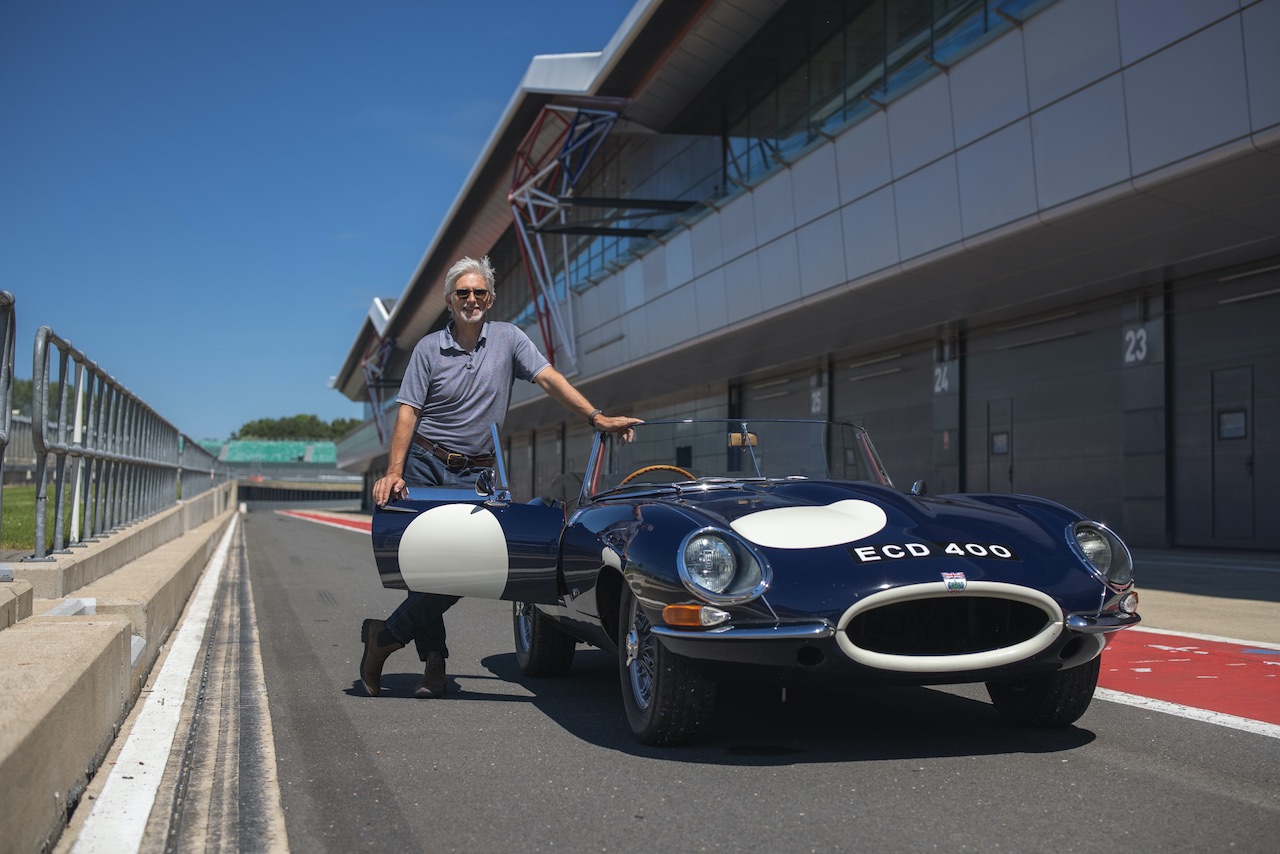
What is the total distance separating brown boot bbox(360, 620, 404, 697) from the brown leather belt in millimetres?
773

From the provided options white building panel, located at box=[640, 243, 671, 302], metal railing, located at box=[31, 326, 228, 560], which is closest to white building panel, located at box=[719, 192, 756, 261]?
white building panel, located at box=[640, 243, 671, 302]

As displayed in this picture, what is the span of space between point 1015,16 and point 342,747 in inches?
550

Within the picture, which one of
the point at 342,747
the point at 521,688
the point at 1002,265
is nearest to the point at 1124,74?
the point at 1002,265

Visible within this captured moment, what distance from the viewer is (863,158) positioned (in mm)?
19328

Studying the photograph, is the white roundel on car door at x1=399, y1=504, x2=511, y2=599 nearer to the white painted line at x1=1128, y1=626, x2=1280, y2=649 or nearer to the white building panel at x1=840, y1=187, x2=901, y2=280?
the white painted line at x1=1128, y1=626, x2=1280, y2=649

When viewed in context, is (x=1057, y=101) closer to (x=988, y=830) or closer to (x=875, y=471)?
(x=875, y=471)

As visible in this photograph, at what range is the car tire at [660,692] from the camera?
415 cm

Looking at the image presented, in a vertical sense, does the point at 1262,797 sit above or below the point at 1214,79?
below

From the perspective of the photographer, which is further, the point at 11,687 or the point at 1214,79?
the point at 1214,79

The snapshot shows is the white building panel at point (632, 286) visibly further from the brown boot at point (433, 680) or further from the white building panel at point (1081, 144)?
the brown boot at point (433, 680)

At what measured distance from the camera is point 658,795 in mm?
3668

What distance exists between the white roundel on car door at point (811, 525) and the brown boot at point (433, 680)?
1917mm

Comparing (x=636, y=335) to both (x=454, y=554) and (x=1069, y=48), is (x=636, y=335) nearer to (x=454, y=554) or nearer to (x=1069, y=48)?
(x=1069, y=48)

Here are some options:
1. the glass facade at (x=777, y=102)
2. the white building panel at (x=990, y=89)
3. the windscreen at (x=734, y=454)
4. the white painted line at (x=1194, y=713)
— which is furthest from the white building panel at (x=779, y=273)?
the white painted line at (x=1194, y=713)
